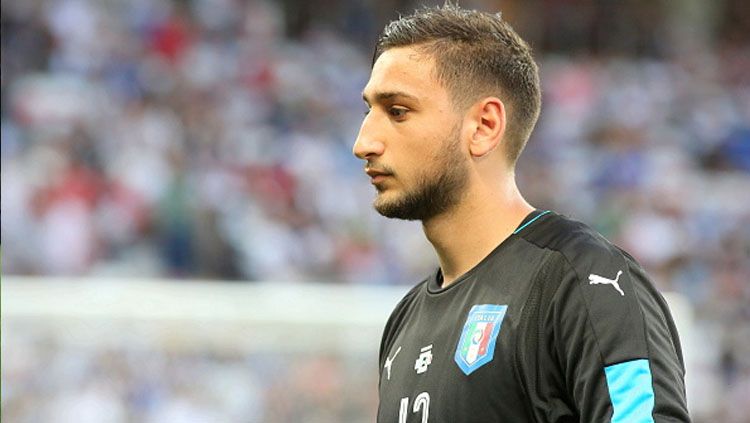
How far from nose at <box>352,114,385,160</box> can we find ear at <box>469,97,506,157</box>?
0.19 m

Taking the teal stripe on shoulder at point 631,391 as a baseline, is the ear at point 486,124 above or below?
above

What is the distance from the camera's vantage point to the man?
7.81 ft

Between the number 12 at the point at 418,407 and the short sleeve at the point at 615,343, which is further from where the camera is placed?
the number 12 at the point at 418,407

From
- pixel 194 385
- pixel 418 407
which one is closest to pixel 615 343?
pixel 418 407

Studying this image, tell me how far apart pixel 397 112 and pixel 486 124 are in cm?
18

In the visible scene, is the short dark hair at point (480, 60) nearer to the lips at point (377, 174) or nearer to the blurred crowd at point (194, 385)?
the lips at point (377, 174)

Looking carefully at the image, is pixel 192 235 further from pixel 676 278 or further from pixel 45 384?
pixel 676 278

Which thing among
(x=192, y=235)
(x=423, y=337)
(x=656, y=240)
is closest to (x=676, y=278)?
(x=656, y=240)

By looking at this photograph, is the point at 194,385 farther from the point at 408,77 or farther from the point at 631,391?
the point at 631,391

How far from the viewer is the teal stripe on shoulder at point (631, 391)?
2.21 metres

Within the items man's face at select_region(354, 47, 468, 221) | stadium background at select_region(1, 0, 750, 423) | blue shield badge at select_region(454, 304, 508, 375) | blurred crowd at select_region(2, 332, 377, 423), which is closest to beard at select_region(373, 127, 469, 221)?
man's face at select_region(354, 47, 468, 221)

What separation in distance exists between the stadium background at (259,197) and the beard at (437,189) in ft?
18.3

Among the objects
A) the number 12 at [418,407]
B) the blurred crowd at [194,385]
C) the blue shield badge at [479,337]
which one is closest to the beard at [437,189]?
the blue shield badge at [479,337]

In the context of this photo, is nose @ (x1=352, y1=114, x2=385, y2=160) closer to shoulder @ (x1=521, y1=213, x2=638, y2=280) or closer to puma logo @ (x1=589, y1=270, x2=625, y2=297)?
shoulder @ (x1=521, y1=213, x2=638, y2=280)
